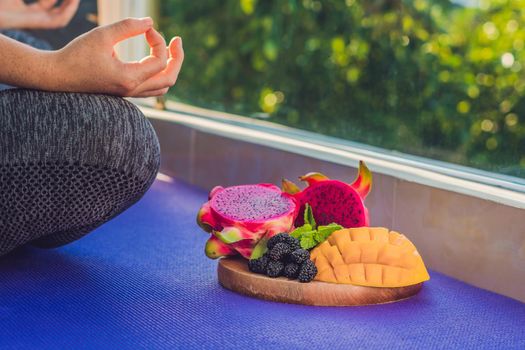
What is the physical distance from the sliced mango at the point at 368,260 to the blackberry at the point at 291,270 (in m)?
0.04

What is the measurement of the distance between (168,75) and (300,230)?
0.34 meters

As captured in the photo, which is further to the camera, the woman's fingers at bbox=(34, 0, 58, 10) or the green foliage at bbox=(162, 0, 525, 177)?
the woman's fingers at bbox=(34, 0, 58, 10)

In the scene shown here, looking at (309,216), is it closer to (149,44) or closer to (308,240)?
(308,240)

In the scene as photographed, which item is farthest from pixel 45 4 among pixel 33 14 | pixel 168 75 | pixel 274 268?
pixel 274 268

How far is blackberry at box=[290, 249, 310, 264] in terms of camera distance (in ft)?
4.16

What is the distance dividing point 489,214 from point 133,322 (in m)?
0.68

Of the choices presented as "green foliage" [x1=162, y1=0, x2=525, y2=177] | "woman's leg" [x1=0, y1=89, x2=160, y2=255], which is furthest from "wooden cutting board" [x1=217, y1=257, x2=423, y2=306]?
"green foliage" [x1=162, y1=0, x2=525, y2=177]

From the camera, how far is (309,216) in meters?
1.42

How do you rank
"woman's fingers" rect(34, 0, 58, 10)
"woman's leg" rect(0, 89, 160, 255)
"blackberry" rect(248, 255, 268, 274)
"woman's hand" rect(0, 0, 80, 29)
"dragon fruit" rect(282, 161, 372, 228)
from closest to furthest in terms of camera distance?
"woman's leg" rect(0, 89, 160, 255), "blackberry" rect(248, 255, 268, 274), "dragon fruit" rect(282, 161, 372, 228), "woman's hand" rect(0, 0, 80, 29), "woman's fingers" rect(34, 0, 58, 10)

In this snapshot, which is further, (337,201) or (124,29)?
(337,201)

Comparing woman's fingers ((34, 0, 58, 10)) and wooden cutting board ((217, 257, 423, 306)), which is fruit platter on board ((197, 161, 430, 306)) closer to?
wooden cutting board ((217, 257, 423, 306))

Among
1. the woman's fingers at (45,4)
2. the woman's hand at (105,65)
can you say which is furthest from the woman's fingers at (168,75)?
the woman's fingers at (45,4)

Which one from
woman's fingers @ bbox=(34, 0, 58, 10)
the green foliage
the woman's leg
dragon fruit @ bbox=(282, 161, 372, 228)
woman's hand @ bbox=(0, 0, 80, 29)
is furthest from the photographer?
woman's fingers @ bbox=(34, 0, 58, 10)

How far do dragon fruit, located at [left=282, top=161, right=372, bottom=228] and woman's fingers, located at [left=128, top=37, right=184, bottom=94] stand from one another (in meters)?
0.32
